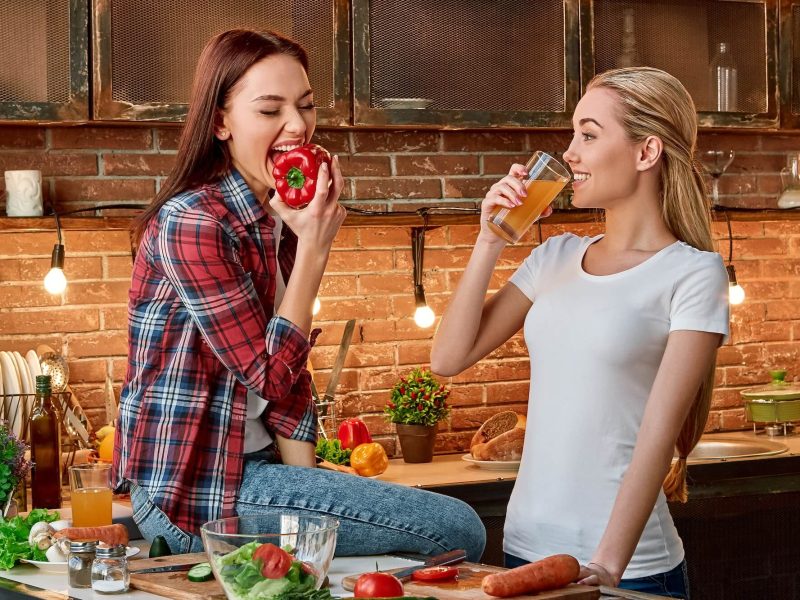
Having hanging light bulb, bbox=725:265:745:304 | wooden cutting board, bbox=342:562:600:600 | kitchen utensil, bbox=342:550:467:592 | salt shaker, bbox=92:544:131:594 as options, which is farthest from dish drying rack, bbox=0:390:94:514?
hanging light bulb, bbox=725:265:745:304

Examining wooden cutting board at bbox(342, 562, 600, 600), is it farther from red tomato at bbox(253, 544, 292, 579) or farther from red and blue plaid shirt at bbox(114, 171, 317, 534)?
red and blue plaid shirt at bbox(114, 171, 317, 534)

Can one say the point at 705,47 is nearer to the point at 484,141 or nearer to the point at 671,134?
the point at 484,141

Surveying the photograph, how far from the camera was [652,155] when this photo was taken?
238 cm

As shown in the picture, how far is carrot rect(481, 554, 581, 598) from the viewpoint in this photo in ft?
5.59

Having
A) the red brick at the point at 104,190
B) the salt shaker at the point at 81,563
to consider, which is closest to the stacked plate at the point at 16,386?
the red brick at the point at 104,190

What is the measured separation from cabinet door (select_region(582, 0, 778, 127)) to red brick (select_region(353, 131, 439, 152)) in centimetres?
51

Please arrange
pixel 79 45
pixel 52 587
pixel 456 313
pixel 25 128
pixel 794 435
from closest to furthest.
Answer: pixel 52 587, pixel 456 313, pixel 79 45, pixel 25 128, pixel 794 435

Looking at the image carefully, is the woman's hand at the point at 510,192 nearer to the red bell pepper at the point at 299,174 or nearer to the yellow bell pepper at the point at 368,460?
the red bell pepper at the point at 299,174

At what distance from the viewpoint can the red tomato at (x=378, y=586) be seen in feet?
5.48

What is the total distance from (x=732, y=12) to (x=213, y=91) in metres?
2.29

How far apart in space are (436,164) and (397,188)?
0.15 metres

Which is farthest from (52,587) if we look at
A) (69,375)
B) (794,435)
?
(794,435)

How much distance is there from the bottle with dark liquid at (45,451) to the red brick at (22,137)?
0.86 meters

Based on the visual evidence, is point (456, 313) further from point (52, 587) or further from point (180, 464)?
point (52, 587)
